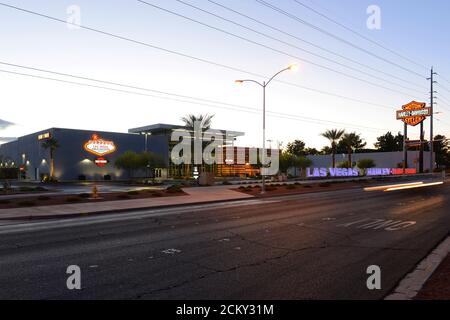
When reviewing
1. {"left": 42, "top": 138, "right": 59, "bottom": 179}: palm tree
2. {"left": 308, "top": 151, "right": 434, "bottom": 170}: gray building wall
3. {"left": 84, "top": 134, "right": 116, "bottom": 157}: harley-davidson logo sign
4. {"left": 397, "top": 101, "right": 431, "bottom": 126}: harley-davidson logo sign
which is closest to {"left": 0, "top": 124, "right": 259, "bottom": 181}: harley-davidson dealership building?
{"left": 84, "top": 134, "right": 116, "bottom": 157}: harley-davidson logo sign

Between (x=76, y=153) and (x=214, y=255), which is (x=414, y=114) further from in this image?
(x=214, y=255)

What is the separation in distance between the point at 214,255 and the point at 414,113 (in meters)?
102

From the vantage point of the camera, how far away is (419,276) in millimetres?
7129

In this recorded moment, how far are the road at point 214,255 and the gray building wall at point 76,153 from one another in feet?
157

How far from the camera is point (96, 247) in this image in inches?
392

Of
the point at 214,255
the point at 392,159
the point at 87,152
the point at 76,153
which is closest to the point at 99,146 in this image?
the point at 87,152

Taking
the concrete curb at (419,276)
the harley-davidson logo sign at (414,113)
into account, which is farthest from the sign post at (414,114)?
the concrete curb at (419,276)

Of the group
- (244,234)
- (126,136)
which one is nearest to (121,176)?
(126,136)

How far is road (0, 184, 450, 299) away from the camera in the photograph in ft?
21.0

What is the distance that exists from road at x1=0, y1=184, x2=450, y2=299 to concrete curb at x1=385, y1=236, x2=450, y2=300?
18 cm

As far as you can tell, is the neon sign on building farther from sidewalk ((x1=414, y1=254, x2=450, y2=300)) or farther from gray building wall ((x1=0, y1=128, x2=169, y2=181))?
sidewalk ((x1=414, y1=254, x2=450, y2=300))

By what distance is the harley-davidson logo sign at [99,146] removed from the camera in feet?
196

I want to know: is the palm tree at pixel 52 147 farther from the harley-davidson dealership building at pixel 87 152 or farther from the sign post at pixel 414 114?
the sign post at pixel 414 114
